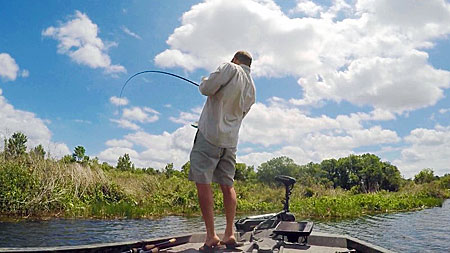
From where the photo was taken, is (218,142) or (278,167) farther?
(278,167)

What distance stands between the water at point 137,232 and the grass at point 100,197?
1053 mm

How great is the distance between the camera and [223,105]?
301 centimetres

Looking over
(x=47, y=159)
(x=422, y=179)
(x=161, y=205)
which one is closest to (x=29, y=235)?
(x=47, y=159)

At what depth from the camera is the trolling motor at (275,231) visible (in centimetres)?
298

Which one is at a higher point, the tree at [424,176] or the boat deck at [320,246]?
the tree at [424,176]

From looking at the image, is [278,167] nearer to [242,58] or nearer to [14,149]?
[14,149]

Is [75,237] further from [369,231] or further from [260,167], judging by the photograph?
[260,167]

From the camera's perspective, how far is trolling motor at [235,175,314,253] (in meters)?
2.98

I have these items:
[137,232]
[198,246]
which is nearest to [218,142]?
[198,246]

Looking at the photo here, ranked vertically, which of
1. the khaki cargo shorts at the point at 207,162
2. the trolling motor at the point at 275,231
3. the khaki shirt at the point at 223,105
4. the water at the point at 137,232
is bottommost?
the water at the point at 137,232

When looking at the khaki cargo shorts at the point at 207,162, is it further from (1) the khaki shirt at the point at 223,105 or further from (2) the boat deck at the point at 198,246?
(2) the boat deck at the point at 198,246

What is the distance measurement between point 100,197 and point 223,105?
10937 mm

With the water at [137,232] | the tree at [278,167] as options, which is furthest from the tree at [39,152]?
the tree at [278,167]

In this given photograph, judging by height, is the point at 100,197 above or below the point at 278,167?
below
